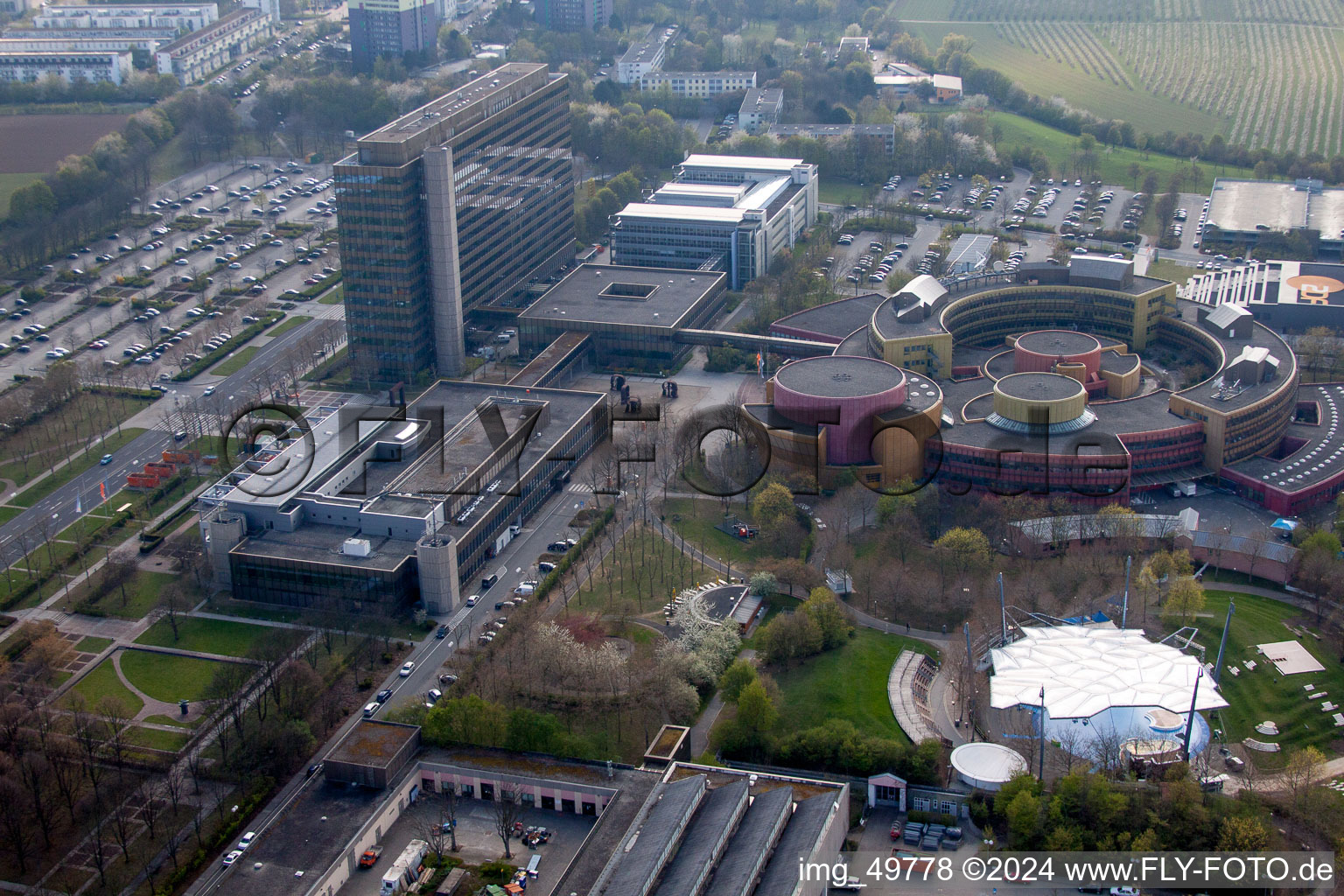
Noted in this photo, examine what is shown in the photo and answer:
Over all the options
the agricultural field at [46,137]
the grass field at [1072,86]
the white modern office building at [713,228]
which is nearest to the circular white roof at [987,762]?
the white modern office building at [713,228]

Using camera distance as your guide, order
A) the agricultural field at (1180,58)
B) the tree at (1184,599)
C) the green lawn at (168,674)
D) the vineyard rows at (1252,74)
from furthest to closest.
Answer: the agricultural field at (1180,58)
the vineyard rows at (1252,74)
the tree at (1184,599)
the green lawn at (168,674)

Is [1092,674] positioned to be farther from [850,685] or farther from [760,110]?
[760,110]

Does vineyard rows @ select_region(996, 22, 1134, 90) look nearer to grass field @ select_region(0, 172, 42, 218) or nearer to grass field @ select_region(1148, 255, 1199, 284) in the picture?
grass field @ select_region(1148, 255, 1199, 284)

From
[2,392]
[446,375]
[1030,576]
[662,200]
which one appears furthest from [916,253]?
[2,392]

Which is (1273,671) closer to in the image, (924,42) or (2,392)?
(2,392)

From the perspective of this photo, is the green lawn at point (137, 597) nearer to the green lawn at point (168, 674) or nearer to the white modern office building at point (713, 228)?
the green lawn at point (168, 674)
